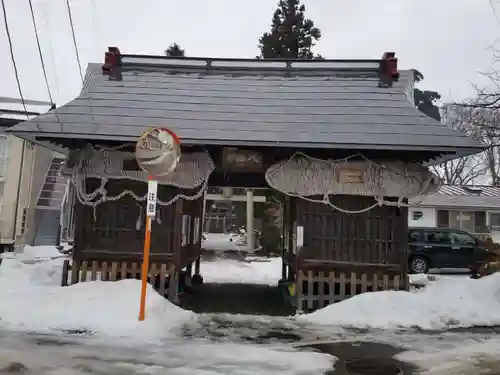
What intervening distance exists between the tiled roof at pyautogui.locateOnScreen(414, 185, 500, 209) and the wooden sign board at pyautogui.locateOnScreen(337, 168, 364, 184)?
17.6 m

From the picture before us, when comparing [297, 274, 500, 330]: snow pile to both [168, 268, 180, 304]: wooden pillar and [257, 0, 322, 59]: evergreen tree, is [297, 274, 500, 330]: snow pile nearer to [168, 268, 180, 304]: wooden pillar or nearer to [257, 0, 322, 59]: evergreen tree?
[168, 268, 180, 304]: wooden pillar

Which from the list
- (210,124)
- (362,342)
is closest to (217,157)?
(210,124)

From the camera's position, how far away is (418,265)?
59.3ft

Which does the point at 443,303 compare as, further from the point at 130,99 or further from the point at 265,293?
the point at 130,99

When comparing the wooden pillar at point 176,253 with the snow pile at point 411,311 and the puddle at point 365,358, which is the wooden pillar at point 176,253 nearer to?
the snow pile at point 411,311

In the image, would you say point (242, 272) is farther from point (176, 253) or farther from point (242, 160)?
point (242, 160)

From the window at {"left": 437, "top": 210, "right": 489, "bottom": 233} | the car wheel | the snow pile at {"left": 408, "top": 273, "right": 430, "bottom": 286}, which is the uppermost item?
the window at {"left": 437, "top": 210, "right": 489, "bottom": 233}

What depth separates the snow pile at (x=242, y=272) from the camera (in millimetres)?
16141

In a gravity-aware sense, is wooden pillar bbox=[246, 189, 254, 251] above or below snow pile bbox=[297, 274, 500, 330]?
above

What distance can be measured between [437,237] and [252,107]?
11058mm

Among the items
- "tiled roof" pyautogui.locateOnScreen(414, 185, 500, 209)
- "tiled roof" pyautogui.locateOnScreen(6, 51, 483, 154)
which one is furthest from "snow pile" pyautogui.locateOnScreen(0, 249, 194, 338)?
"tiled roof" pyautogui.locateOnScreen(414, 185, 500, 209)

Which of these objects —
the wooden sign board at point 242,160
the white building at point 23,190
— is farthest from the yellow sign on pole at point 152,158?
the white building at point 23,190

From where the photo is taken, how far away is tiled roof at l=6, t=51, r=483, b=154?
9.50 m

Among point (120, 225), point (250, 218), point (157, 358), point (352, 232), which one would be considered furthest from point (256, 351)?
point (250, 218)
